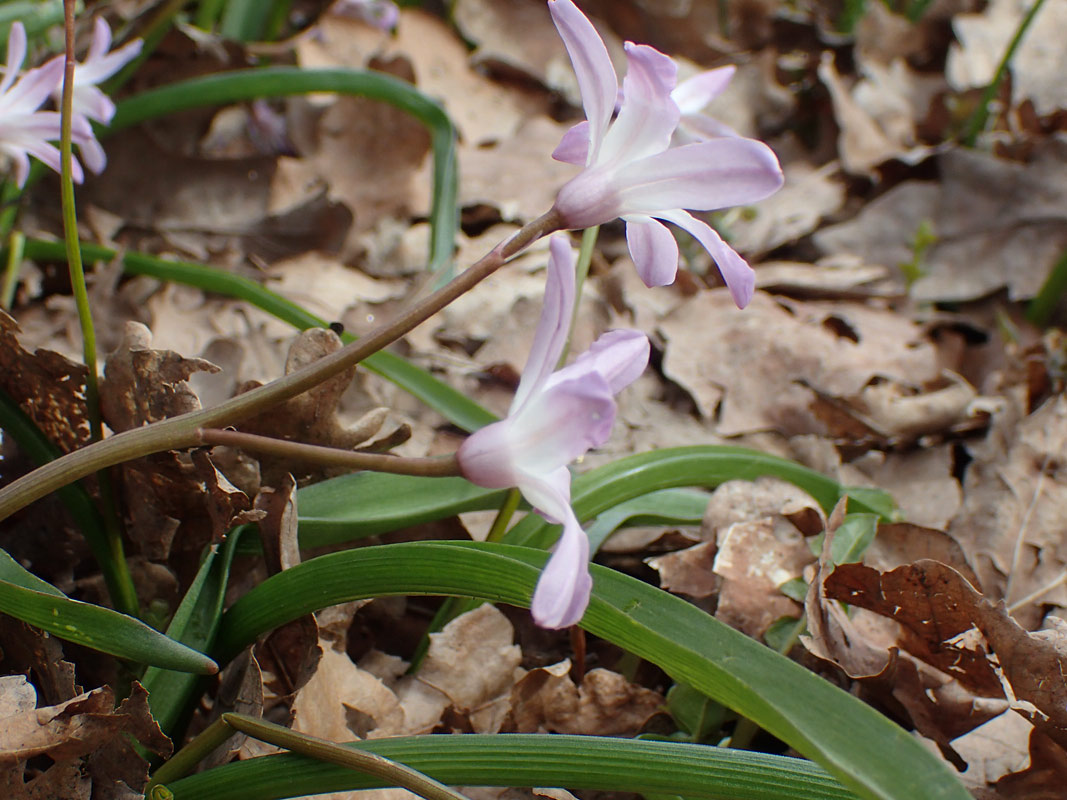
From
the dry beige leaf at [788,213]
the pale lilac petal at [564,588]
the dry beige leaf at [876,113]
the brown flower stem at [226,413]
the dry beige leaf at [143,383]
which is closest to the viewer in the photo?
the pale lilac petal at [564,588]

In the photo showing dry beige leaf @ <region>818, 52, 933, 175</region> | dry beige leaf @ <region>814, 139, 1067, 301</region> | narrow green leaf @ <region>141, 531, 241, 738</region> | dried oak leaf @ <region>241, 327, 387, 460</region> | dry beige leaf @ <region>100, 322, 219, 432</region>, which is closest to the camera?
narrow green leaf @ <region>141, 531, 241, 738</region>

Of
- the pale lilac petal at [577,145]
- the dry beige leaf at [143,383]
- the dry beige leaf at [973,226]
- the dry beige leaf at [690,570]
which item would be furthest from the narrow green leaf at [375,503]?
the dry beige leaf at [973,226]

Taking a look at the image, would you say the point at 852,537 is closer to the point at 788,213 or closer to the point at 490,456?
the point at 490,456

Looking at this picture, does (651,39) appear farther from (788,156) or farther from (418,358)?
(418,358)

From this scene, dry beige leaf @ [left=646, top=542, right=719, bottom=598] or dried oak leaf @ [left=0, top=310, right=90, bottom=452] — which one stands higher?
→ dried oak leaf @ [left=0, top=310, right=90, bottom=452]

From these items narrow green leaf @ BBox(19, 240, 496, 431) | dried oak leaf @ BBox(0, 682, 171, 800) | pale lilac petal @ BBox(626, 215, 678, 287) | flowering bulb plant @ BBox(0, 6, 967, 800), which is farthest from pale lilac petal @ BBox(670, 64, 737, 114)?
dried oak leaf @ BBox(0, 682, 171, 800)

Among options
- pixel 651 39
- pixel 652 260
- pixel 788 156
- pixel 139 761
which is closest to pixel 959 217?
pixel 788 156

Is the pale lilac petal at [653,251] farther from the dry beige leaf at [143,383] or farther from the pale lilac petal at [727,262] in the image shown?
the dry beige leaf at [143,383]

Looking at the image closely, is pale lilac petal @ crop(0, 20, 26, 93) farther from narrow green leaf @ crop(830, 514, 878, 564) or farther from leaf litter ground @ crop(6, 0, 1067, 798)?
narrow green leaf @ crop(830, 514, 878, 564)
